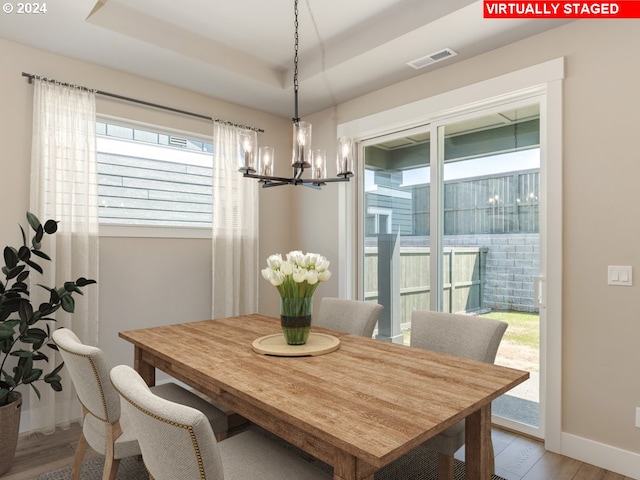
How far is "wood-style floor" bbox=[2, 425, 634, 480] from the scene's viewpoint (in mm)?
2229

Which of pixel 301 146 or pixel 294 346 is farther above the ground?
pixel 301 146

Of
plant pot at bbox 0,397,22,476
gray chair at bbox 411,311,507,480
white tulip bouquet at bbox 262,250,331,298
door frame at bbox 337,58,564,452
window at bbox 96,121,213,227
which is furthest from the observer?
window at bbox 96,121,213,227

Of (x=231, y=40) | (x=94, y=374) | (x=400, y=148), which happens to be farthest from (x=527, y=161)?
(x=94, y=374)

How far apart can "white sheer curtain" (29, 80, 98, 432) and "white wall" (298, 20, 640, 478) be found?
314 cm

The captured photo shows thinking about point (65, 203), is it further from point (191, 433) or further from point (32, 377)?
point (191, 433)

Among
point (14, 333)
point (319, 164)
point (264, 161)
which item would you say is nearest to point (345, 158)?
point (319, 164)

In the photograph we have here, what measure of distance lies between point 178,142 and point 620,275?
133 inches

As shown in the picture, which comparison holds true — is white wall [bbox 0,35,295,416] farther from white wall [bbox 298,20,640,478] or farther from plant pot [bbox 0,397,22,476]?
white wall [bbox 298,20,640,478]

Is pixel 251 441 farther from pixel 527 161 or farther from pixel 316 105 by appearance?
pixel 316 105

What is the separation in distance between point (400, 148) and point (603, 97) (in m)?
1.55

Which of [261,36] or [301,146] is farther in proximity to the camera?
[261,36]

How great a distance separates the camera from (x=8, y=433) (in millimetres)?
2271

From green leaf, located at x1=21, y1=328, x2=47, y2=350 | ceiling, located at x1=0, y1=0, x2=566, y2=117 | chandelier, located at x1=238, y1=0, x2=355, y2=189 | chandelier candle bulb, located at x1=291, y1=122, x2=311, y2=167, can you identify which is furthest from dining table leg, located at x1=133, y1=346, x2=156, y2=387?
ceiling, located at x1=0, y1=0, x2=566, y2=117

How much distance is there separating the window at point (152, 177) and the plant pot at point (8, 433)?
1.36 meters
